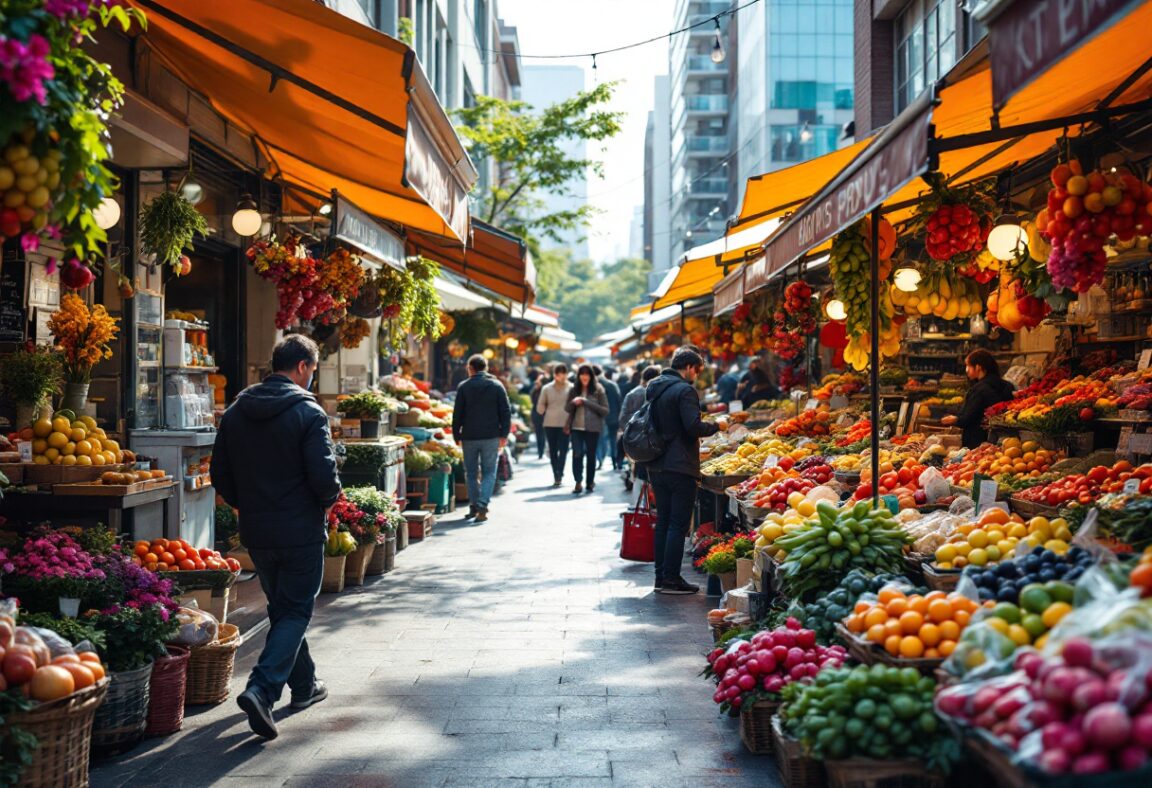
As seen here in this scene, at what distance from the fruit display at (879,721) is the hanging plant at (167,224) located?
6.10m

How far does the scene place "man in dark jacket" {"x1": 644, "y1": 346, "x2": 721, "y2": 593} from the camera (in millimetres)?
9906

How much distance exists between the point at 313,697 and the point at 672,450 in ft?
14.2

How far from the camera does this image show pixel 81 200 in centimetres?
375

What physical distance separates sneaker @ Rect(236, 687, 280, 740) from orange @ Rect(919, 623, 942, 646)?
11.0 ft

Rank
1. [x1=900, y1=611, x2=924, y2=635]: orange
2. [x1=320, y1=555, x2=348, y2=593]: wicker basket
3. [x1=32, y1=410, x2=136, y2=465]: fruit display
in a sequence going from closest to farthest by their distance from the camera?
[x1=900, y1=611, x2=924, y2=635]: orange, [x1=32, y1=410, x2=136, y2=465]: fruit display, [x1=320, y1=555, x2=348, y2=593]: wicker basket

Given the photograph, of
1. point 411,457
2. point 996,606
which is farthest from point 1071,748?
point 411,457

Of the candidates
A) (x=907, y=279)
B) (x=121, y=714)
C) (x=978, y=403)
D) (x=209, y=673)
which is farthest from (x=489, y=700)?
(x=978, y=403)

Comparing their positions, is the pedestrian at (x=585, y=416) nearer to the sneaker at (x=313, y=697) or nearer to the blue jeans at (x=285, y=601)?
the sneaker at (x=313, y=697)

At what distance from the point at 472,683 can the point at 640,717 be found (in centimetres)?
126

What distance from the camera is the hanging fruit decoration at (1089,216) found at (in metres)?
5.42

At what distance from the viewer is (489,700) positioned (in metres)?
6.62

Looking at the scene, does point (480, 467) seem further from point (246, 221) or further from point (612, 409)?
point (612, 409)

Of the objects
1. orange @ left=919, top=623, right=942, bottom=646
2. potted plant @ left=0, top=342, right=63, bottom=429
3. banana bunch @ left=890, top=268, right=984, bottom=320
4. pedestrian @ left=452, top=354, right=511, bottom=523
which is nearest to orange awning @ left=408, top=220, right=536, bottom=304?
pedestrian @ left=452, top=354, right=511, bottom=523

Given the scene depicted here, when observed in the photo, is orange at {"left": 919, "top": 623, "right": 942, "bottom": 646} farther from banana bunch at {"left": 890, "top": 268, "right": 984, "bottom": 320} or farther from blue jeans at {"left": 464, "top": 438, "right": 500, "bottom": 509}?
blue jeans at {"left": 464, "top": 438, "right": 500, "bottom": 509}
